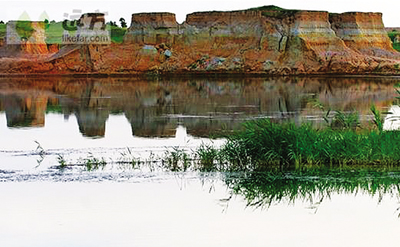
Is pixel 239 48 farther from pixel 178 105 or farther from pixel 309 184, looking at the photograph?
pixel 309 184

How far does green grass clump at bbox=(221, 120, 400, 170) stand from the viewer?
44.9ft

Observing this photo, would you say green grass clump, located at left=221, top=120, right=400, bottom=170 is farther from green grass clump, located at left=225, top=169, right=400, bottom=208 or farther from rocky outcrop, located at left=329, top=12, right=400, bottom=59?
rocky outcrop, located at left=329, top=12, right=400, bottom=59

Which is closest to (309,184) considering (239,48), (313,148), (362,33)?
(313,148)

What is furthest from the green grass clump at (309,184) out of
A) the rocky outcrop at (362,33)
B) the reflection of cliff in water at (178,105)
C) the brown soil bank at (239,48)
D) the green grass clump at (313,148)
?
the rocky outcrop at (362,33)

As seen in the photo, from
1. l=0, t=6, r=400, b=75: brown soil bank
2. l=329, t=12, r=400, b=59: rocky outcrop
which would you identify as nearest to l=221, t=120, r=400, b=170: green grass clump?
l=0, t=6, r=400, b=75: brown soil bank

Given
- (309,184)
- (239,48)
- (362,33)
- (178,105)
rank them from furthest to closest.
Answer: (362,33) → (239,48) → (178,105) → (309,184)

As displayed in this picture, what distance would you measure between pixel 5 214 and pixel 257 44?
168 feet

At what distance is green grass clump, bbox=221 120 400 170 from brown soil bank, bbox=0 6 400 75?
45701 millimetres

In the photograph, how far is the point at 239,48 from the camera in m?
62.2

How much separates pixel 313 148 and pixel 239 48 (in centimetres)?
4881

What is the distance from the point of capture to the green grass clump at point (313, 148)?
1368cm

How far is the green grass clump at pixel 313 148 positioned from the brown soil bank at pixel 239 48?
150ft

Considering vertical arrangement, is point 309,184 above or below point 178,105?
below

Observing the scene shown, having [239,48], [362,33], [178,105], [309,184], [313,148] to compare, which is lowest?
[309,184]
